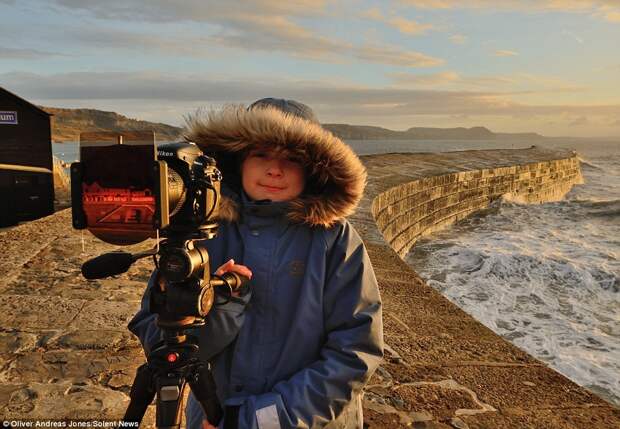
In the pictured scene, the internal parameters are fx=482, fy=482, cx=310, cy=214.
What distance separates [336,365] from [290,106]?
834 millimetres

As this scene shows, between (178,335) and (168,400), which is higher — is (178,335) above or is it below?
above

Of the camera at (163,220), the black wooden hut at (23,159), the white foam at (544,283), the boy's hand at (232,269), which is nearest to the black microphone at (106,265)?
the camera at (163,220)

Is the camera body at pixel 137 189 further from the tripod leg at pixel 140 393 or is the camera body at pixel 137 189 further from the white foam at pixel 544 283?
the white foam at pixel 544 283

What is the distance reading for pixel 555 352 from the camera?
5.32 metres

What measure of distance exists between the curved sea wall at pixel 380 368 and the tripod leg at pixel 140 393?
1109mm

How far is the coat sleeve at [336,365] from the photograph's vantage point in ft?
4.45

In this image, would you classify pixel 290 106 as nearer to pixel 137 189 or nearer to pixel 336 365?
pixel 137 189

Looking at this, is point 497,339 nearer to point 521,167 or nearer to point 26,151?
point 26,151

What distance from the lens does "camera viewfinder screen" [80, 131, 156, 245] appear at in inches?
41.9

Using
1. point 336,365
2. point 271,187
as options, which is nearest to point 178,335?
point 336,365

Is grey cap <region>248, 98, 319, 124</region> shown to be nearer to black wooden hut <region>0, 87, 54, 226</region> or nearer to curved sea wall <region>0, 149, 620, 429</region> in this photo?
curved sea wall <region>0, 149, 620, 429</region>

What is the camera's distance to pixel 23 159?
9.88 meters

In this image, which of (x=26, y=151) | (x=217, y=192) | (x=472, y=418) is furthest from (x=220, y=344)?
(x=26, y=151)

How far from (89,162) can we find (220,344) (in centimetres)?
62
